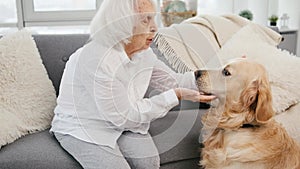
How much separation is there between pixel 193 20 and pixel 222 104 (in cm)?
86

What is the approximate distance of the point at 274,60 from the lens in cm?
201

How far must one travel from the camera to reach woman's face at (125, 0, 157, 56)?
1516 mm

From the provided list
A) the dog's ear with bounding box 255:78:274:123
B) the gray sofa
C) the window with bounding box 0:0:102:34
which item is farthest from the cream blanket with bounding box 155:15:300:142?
the window with bounding box 0:0:102:34

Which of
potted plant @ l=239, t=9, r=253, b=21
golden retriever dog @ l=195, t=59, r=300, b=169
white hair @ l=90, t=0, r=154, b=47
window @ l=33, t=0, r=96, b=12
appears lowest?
golden retriever dog @ l=195, t=59, r=300, b=169

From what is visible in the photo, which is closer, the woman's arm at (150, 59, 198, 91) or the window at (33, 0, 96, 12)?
the woman's arm at (150, 59, 198, 91)

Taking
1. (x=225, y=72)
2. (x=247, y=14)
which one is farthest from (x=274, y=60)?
(x=247, y=14)

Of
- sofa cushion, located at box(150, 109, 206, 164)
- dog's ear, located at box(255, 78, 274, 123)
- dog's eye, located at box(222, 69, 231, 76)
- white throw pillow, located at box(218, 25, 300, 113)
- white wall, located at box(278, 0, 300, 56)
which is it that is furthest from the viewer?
white wall, located at box(278, 0, 300, 56)

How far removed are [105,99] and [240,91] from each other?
1.76ft

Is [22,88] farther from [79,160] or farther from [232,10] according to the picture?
[232,10]

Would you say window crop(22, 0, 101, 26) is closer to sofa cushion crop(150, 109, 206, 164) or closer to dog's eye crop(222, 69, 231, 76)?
sofa cushion crop(150, 109, 206, 164)

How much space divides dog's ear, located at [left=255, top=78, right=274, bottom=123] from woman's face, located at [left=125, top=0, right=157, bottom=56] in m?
0.49

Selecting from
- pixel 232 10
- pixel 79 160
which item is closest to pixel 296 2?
pixel 232 10

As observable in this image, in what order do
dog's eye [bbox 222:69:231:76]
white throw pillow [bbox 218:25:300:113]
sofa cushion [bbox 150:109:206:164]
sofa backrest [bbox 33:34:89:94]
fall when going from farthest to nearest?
sofa backrest [bbox 33:34:89:94] < white throw pillow [bbox 218:25:300:113] < sofa cushion [bbox 150:109:206:164] < dog's eye [bbox 222:69:231:76]

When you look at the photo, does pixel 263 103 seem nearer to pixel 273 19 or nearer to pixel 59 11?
pixel 273 19
